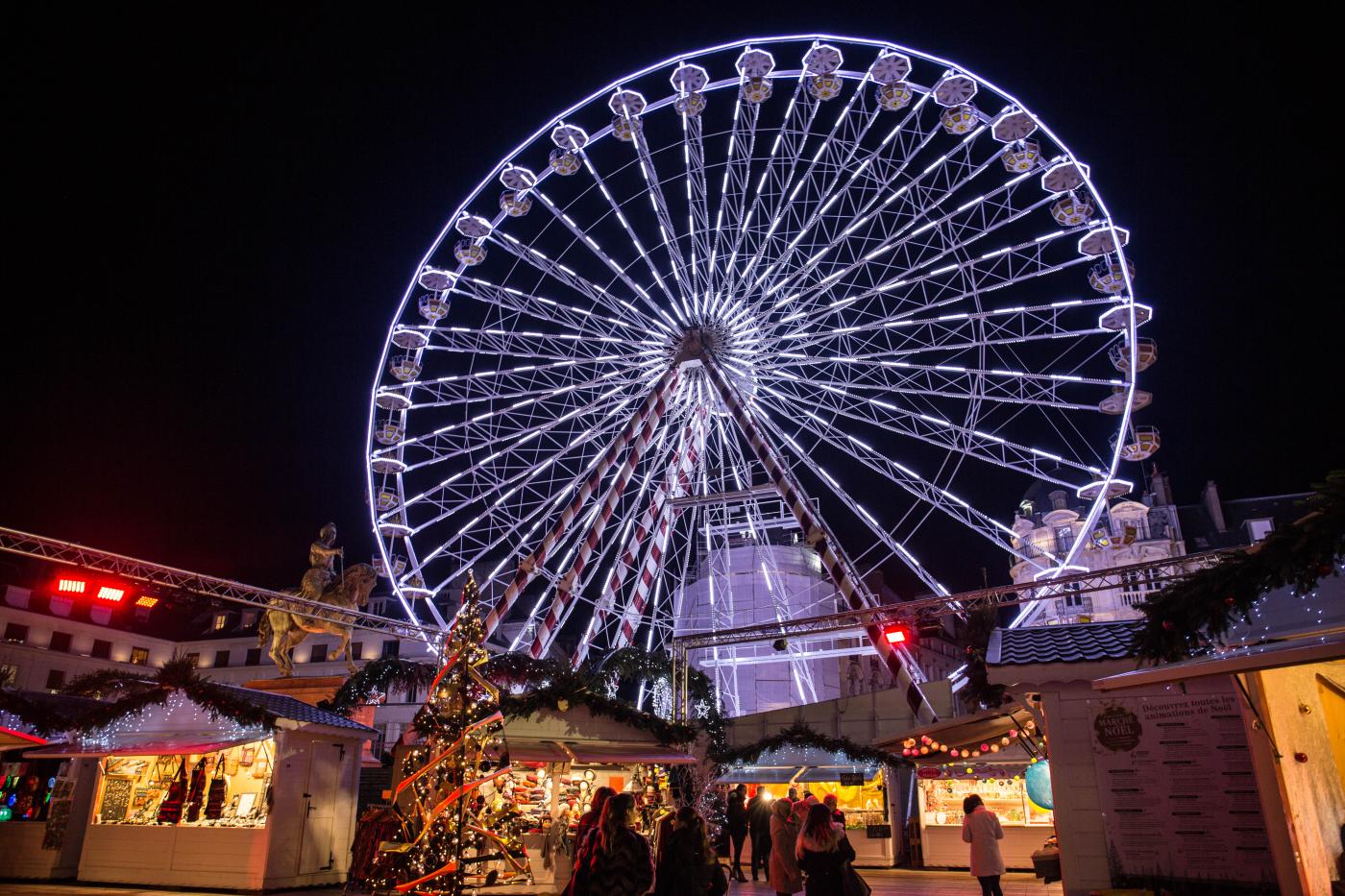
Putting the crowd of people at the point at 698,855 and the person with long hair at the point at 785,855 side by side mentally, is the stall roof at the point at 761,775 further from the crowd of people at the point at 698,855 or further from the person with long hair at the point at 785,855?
the person with long hair at the point at 785,855

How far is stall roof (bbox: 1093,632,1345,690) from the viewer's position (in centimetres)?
529

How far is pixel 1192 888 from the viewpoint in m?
7.42

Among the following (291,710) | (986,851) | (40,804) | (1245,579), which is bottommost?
(986,851)

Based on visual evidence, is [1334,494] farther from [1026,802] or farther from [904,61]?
[904,61]

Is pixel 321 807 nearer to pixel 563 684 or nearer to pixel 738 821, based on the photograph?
pixel 563 684

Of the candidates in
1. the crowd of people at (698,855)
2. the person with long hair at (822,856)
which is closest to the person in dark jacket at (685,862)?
the crowd of people at (698,855)

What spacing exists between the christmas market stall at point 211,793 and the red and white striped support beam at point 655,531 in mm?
8619

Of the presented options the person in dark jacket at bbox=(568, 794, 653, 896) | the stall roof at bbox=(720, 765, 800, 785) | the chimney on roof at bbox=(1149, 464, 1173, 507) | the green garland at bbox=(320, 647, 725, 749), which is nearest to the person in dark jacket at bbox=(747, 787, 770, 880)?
the green garland at bbox=(320, 647, 725, 749)

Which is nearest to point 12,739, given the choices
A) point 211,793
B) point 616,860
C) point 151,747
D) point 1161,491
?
point 151,747

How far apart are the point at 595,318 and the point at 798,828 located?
47.7 feet

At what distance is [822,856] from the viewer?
721 centimetres

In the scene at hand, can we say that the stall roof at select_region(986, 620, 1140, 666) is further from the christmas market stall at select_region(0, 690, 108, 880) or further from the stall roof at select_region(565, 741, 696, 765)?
the christmas market stall at select_region(0, 690, 108, 880)

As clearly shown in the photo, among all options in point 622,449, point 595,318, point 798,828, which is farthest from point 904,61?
point 798,828

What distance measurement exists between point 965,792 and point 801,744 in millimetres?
3364
